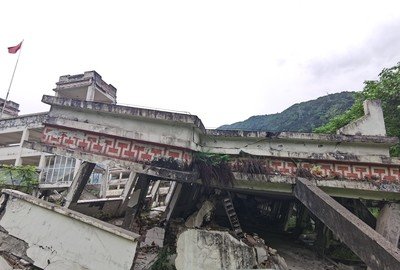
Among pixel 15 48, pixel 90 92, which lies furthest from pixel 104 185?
pixel 15 48

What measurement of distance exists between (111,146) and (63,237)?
1.74 metres

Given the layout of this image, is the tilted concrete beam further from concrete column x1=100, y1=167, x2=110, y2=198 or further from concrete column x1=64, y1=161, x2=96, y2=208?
concrete column x1=100, y1=167, x2=110, y2=198

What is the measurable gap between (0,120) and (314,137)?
20.8 m

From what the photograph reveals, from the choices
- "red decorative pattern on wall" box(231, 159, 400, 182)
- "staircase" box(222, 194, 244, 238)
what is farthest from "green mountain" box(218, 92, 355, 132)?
"staircase" box(222, 194, 244, 238)

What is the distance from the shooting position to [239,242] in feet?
15.5

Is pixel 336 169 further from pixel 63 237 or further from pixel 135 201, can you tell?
pixel 63 237

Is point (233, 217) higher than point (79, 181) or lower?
lower

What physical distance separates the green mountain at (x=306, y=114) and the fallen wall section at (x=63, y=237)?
28.0m

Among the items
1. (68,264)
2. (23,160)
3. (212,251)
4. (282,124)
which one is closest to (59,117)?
(68,264)

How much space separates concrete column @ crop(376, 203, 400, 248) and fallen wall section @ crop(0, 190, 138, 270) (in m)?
4.20

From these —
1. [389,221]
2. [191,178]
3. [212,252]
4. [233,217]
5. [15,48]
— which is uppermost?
[15,48]

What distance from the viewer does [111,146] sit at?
5.54 metres

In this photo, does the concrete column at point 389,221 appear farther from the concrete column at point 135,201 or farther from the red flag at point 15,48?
the red flag at point 15,48

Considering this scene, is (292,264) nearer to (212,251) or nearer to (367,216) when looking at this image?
(367,216)
